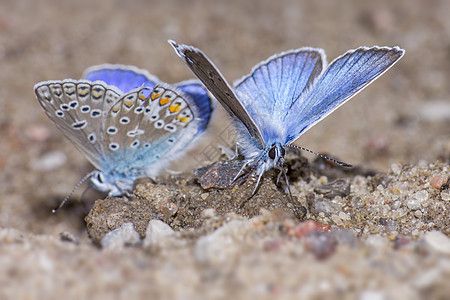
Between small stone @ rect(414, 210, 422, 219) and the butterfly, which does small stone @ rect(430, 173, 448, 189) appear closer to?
small stone @ rect(414, 210, 422, 219)

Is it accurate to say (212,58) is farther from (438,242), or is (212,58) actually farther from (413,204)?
(438,242)

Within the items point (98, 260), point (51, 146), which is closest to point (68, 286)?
point (98, 260)

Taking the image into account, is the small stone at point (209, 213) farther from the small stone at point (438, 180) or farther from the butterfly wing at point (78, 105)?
the small stone at point (438, 180)

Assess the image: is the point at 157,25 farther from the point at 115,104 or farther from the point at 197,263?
the point at 197,263

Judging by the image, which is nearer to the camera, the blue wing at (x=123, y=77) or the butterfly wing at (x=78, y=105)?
the butterfly wing at (x=78, y=105)

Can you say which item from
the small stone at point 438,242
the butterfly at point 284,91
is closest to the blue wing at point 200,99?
the butterfly at point 284,91

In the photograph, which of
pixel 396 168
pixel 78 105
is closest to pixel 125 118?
pixel 78 105

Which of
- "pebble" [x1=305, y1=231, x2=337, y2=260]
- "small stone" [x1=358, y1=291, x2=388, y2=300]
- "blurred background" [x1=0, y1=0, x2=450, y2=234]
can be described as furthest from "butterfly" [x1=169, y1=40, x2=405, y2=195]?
"blurred background" [x1=0, y1=0, x2=450, y2=234]
